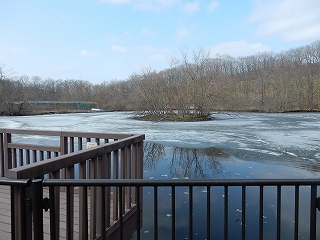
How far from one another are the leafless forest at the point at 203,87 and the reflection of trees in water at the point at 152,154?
19434mm

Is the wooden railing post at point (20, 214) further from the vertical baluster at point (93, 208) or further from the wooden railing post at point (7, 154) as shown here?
the wooden railing post at point (7, 154)

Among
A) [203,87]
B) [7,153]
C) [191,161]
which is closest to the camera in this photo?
[7,153]

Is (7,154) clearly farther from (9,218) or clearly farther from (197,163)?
(197,163)

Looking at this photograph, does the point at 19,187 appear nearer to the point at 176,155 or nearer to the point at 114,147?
the point at 114,147

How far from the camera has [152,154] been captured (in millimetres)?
9453

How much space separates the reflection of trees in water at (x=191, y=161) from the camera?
6.79 m

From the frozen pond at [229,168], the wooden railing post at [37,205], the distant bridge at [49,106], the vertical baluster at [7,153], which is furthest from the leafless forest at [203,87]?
the wooden railing post at [37,205]

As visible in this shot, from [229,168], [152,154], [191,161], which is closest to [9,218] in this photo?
[229,168]

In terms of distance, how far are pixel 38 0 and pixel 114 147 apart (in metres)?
12.2

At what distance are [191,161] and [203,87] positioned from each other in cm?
2318

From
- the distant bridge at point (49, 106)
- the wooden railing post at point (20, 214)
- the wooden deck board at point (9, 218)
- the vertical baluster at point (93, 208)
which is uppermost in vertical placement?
the distant bridge at point (49, 106)

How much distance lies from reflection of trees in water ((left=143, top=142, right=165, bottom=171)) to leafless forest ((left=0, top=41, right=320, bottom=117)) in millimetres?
19434

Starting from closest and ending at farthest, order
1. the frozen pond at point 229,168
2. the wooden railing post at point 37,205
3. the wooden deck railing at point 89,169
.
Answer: the wooden railing post at point 37,205 < the wooden deck railing at point 89,169 < the frozen pond at point 229,168

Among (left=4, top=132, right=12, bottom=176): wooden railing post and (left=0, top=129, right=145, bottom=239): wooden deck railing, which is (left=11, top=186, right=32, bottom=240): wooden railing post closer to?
(left=0, top=129, right=145, bottom=239): wooden deck railing
